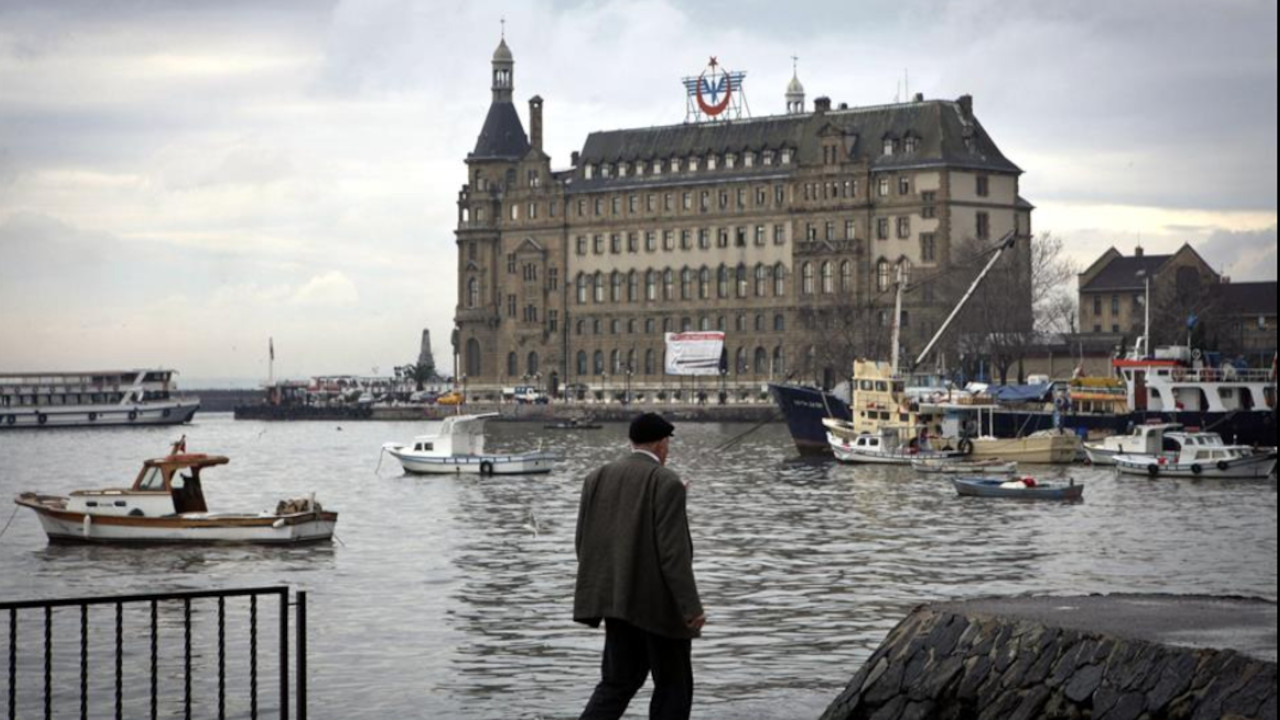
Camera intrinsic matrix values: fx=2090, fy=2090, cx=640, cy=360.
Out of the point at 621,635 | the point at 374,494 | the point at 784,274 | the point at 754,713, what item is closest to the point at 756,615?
the point at 754,713

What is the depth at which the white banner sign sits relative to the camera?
645ft

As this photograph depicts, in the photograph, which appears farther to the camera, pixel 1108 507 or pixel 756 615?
pixel 1108 507

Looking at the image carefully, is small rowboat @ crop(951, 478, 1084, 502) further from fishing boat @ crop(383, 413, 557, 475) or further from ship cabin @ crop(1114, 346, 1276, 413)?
ship cabin @ crop(1114, 346, 1276, 413)

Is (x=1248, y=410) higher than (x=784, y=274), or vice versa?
(x=784, y=274)

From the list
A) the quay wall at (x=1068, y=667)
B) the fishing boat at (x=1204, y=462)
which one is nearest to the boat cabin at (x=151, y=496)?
the quay wall at (x=1068, y=667)

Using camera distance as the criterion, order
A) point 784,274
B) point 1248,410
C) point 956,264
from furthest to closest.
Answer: point 784,274
point 956,264
point 1248,410

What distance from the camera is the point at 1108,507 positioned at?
229 feet

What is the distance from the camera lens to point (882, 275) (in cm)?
18700

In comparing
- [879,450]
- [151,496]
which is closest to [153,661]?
[151,496]

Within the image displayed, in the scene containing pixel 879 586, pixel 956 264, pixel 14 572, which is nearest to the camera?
pixel 879 586

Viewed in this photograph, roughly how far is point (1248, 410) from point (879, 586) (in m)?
66.9

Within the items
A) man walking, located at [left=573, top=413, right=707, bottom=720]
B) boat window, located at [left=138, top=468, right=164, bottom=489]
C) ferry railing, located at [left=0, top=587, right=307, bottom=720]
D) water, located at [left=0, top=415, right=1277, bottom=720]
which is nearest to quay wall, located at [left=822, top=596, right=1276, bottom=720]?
water, located at [left=0, top=415, right=1277, bottom=720]

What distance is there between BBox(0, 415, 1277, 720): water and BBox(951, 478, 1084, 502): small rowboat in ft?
3.77

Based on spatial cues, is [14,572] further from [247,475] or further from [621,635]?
[247,475]
